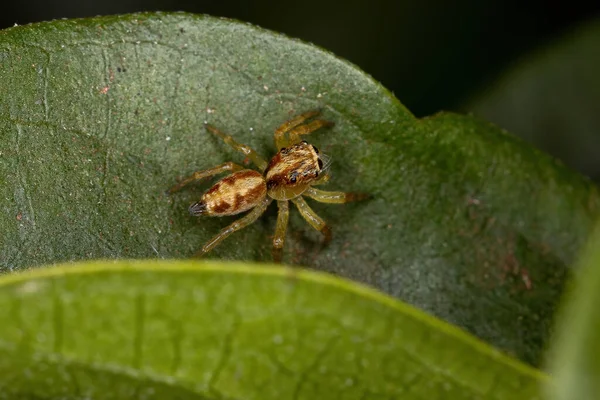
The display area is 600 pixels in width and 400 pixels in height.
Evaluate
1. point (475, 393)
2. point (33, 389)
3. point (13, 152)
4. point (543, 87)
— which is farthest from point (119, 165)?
point (543, 87)

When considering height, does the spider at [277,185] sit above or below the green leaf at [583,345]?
below

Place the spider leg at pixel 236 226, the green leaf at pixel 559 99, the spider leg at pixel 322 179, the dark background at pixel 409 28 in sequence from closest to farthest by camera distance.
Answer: the spider leg at pixel 236 226 < the spider leg at pixel 322 179 < the green leaf at pixel 559 99 < the dark background at pixel 409 28

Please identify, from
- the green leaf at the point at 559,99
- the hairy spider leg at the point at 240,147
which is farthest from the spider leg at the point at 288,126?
the green leaf at the point at 559,99

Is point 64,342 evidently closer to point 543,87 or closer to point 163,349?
point 163,349

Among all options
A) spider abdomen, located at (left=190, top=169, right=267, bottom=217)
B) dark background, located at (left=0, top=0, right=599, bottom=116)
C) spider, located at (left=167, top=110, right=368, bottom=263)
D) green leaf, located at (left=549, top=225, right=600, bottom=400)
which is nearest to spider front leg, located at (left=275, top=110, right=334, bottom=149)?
spider, located at (left=167, top=110, right=368, bottom=263)

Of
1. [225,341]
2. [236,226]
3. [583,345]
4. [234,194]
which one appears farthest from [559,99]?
[583,345]

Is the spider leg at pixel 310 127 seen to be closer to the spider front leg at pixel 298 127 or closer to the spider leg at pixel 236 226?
the spider front leg at pixel 298 127

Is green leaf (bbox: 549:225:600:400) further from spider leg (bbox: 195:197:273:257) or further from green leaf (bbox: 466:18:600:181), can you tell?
green leaf (bbox: 466:18:600:181)
